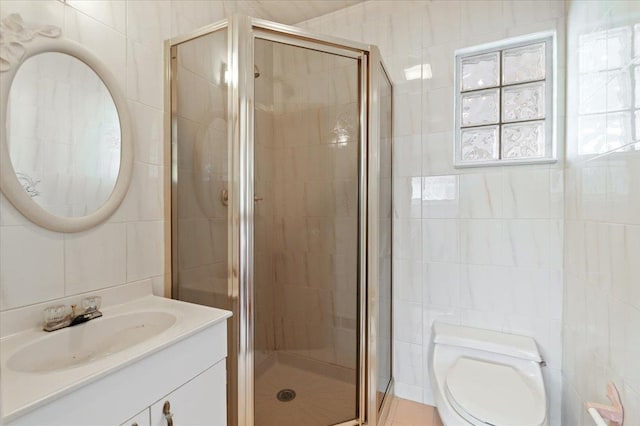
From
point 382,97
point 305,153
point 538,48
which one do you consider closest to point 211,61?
point 305,153

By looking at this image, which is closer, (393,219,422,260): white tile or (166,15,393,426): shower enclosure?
(166,15,393,426): shower enclosure

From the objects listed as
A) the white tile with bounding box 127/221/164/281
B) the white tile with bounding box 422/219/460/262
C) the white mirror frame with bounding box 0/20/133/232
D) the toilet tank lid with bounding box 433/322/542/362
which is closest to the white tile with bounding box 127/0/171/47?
the white mirror frame with bounding box 0/20/133/232

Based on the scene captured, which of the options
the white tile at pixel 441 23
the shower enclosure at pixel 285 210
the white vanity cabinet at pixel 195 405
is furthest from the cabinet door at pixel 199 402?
the white tile at pixel 441 23

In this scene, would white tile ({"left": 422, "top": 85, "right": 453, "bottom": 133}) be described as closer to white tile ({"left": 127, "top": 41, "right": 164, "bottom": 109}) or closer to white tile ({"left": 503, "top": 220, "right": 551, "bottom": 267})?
white tile ({"left": 503, "top": 220, "right": 551, "bottom": 267})

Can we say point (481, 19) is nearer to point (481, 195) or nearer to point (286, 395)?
point (481, 195)

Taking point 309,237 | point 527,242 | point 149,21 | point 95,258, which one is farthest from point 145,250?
point 527,242

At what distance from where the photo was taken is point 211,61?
4.42ft

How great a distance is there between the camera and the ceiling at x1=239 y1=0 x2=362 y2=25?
195 centimetres

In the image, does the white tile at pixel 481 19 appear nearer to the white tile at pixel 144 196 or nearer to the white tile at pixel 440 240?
the white tile at pixel 440 240

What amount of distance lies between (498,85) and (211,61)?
1.51 m

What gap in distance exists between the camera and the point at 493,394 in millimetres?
1284

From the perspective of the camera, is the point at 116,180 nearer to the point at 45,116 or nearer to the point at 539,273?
the point at 45,116

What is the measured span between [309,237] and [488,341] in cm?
107

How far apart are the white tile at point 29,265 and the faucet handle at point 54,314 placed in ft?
0.16
